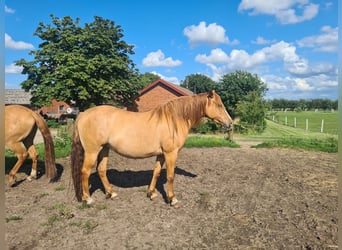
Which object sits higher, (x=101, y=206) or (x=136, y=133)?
(x=136, y=133)

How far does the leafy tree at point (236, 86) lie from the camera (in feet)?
67.8

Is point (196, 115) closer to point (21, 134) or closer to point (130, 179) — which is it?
point (130, 179)

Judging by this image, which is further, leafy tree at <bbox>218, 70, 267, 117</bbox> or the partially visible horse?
leafy tree at <bbox>218, 70, 267, 117</bbox>

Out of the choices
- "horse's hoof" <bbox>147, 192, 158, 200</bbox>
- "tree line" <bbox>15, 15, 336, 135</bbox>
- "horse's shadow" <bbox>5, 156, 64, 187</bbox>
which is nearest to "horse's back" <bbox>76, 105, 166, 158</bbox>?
"horse's hoof" <bbox>147, 192, 158, 200</bbox>

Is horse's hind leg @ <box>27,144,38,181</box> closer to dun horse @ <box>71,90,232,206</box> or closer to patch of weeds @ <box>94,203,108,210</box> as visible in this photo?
dun horse @ <box>71,90,232,206</box>

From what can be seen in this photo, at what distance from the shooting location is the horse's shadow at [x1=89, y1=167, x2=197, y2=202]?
511 centimetres

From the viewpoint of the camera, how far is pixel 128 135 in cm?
400

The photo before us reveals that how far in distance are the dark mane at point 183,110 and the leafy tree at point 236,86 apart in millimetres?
16170

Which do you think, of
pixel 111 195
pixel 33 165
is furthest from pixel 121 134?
pixel 33 165

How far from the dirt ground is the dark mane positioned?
4.92 feet

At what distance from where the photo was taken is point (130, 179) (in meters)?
5.61

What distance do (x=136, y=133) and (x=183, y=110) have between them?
0.90 metres

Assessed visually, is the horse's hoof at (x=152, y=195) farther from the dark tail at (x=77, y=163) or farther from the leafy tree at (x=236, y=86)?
the leafy tree at (x=236, y=86)

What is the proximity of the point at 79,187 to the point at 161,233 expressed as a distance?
1.79 m
